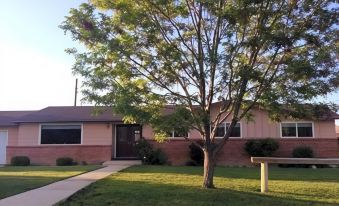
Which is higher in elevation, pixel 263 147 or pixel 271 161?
pixel 263 147

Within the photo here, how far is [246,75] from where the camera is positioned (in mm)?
12828

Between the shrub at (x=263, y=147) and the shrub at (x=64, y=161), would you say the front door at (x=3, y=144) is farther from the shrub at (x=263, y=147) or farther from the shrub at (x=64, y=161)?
the shrub at (x=263, y=147)

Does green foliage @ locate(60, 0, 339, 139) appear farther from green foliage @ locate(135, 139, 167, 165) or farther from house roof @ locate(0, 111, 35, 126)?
house roof @ locate(0, 111, 35, 126)

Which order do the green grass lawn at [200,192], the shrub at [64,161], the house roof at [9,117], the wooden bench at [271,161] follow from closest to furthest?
1. the green grass lawn at [200,192]
2. the wooden bench at [271,161]
3. the shrub at [64,161]
4. the house roof at [9,117]

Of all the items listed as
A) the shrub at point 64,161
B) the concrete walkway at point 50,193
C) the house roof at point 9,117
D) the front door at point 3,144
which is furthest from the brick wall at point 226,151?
the concrete walkway at point 50,193

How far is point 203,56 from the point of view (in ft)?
45.7

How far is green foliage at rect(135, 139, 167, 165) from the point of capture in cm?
2647

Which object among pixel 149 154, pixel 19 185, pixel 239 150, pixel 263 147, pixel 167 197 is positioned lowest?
pixel 167 197

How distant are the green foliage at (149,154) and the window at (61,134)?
15.1 ft

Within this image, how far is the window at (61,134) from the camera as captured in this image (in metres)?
29.1

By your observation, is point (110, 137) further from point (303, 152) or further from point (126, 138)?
point (303, 152)

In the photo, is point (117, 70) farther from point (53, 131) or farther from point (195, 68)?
point (53, 131)

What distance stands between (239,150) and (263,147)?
62.9 inches

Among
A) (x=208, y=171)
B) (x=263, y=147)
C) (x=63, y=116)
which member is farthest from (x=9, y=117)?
(x=208, y=171)
